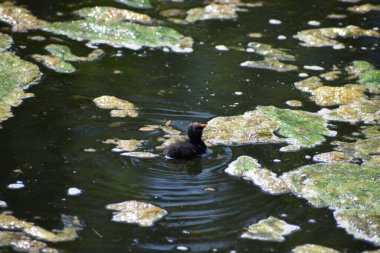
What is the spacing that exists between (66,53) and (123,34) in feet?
3.42

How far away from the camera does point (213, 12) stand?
10.5 m

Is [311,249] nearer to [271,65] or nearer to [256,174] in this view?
[256,174]

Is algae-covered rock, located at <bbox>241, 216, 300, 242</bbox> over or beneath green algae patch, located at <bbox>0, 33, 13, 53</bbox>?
beneath

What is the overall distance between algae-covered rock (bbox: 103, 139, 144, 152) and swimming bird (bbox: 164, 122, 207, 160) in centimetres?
31

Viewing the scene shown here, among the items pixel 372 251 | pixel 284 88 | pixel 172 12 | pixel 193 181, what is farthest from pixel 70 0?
pixel 372 251

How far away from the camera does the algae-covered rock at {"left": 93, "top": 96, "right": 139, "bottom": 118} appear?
7156mm

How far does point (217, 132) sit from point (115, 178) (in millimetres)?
1417

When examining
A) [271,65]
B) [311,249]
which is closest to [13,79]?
[271,65]

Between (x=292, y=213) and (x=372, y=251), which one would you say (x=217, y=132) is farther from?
(x=372, y=251)

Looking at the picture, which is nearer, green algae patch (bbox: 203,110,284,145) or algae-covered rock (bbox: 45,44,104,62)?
green algae patch (bbox: 203,110,284,145)

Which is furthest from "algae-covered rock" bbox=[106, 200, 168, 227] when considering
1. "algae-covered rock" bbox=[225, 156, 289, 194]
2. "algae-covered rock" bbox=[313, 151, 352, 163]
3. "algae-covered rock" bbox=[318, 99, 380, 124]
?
"algae-covered rock" bbox=[318, 99, 380, 124]

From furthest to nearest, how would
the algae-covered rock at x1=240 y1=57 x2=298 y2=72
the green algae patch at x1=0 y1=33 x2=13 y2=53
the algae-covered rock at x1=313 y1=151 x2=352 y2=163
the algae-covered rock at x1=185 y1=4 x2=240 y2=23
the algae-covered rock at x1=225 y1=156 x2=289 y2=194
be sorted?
1. the algae-covered rock at x1=185 y1=4 x2=240 y2=23
2. the green algae patch at x1=0 y1=33 x2=13 y2=53
3. the algae-covered rock at x1=240 y1=57 x2=298 y2=72
4. the algae-covered rock at x1=313 y1=151 x2=352 y2=163
5. the algae-covered rock at x1=225 y1=156 x2=289 y2=194

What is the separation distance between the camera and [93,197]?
5512 millimetres

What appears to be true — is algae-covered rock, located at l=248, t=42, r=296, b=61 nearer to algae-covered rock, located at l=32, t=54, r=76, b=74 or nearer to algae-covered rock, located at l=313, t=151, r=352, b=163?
algae-covered rock, located at l=32, t=54, r=76, b=74
